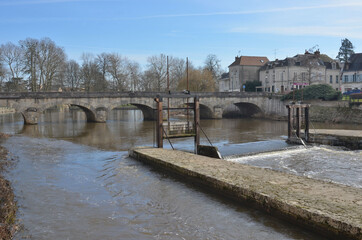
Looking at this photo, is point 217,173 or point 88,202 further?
point 217,173

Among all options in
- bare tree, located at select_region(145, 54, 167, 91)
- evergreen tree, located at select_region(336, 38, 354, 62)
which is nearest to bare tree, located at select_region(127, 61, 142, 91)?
bare tree, located at select_region(145, 54, 167, 91)

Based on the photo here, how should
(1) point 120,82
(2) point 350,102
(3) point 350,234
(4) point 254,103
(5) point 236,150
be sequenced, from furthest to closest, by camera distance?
(1) point 120,82 < (4) point 254,103 < (2) point 350,102 < (5) point 236,150 < (3) point 350,234

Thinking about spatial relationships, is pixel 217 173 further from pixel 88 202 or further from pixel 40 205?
pixel 40 205

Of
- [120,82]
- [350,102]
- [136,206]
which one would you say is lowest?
[136,206]

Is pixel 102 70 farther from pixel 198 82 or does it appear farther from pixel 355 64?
pixel 355 64

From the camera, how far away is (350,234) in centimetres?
493

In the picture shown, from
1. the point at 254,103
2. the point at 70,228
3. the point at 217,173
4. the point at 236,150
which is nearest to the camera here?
the point at 70,228

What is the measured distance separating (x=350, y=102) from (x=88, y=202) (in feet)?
105

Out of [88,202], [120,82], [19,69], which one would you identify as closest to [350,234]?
[88,202]

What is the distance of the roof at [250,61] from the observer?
59912 millimetres

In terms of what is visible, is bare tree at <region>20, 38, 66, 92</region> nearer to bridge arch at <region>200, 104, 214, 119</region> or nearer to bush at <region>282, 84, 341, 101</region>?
bridge arch at <region>200, 104, 214, 119</region>

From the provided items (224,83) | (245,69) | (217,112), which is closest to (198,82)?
(245,69)

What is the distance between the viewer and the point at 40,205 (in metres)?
7.45

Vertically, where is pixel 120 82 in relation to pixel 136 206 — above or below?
above
